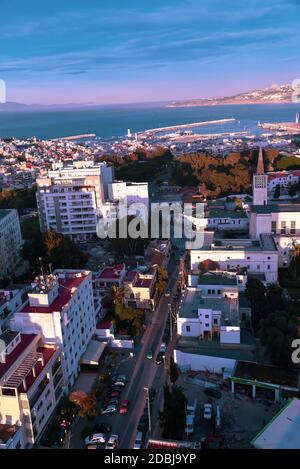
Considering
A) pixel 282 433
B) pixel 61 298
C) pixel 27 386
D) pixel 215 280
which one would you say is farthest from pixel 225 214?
pixel 27 386

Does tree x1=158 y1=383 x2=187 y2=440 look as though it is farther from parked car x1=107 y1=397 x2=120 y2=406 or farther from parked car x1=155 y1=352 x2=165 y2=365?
parked car x1=155 y1=352 x2=165 y2=365

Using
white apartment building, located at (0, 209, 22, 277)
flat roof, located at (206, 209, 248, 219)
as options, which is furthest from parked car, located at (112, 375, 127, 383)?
flat roof, located at (206, 209, 248, 219)

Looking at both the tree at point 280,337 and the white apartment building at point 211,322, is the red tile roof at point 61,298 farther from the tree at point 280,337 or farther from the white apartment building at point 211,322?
the tree at point 280,337

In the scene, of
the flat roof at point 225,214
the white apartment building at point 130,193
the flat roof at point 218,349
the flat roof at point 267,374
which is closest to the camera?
the flat roof at point 267,374

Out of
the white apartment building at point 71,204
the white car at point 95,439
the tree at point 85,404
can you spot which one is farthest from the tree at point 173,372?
the white apartment building at point 71,204

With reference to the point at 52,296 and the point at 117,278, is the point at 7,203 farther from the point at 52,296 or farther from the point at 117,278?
the point at 52,296

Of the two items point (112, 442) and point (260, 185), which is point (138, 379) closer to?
point (112, 442)

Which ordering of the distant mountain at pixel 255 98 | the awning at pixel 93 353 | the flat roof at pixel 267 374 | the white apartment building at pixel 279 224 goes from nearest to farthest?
the flat roof at pixel 267 374
the awning at pixel 93 353
the white apartment building at pixel 279 224
the distant mountain at pixel 255 98
